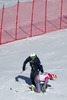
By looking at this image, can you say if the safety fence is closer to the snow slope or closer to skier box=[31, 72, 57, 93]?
the snow slope

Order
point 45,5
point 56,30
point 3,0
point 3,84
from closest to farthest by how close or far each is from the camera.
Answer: point 3,84 < point 56,30 < point 45,5 < point 3,0

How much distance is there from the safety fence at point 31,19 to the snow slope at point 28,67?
71 cm

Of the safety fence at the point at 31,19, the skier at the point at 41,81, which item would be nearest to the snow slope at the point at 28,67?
the skier at the point at 41,81

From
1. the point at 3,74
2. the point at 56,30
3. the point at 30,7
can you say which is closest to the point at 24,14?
the point at 30,7

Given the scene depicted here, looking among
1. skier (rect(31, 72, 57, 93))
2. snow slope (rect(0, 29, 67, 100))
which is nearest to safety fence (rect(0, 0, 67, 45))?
snow slope (rect(0, 29, 67, 100))

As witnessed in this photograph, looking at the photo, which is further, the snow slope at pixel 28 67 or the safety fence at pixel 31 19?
the safety fence at pixel 31 19

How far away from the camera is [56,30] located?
87.4 ft

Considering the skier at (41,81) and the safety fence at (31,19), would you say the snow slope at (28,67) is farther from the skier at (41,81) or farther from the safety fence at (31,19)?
the safety fence at (31,19)

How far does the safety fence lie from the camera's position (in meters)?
26.5

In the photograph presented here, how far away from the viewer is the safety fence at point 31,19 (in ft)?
87.0

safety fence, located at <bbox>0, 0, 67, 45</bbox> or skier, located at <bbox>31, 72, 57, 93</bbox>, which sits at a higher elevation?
skier, located at <bbox>31, 72, 57, 93</bbox>

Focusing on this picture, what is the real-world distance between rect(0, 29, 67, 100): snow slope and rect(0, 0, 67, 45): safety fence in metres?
0.71

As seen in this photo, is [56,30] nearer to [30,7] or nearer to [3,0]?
[30,7]

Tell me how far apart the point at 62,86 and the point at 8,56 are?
6389mm
